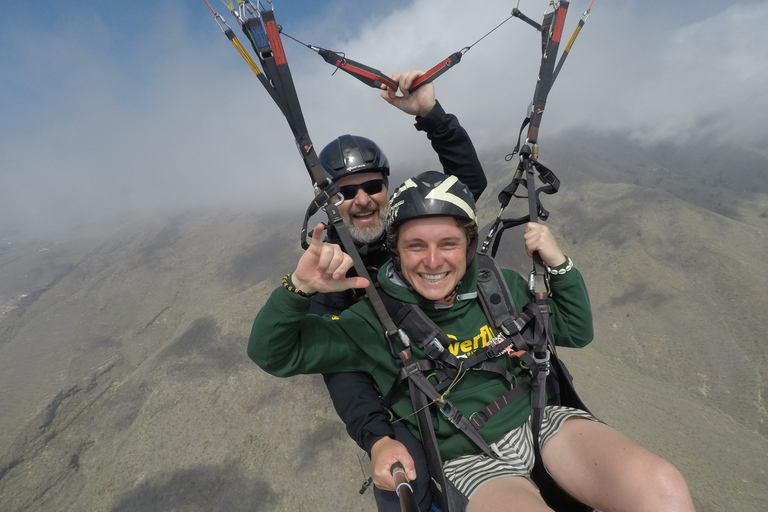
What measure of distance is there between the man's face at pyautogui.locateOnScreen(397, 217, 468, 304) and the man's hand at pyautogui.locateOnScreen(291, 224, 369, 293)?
68 cm

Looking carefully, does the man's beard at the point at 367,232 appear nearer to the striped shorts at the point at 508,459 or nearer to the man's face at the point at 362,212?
the man's face at the point at 362,212

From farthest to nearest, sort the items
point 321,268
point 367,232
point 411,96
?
point 367,232 → point 411,96 → point 321,268

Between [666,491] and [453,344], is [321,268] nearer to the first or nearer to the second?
[453,344]

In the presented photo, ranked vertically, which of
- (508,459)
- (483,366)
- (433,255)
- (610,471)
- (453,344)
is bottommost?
(508,459)

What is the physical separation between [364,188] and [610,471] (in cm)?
388

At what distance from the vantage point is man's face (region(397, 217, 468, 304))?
3.18 metres

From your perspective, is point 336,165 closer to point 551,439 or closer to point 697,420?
point 551,439

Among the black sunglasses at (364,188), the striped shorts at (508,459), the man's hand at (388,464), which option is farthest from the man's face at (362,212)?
the striped shorts at (508,459)

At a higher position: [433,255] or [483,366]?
[433,255]

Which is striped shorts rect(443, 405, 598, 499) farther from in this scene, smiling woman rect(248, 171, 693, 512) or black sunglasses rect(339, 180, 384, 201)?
black sunglasses rect(339, 180, 384, 201)

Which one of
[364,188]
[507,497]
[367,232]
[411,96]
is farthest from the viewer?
[364,188]

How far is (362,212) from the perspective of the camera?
4.71m

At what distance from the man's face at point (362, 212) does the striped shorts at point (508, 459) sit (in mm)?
2696

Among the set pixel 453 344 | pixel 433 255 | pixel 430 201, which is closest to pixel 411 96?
pixel 430 201
